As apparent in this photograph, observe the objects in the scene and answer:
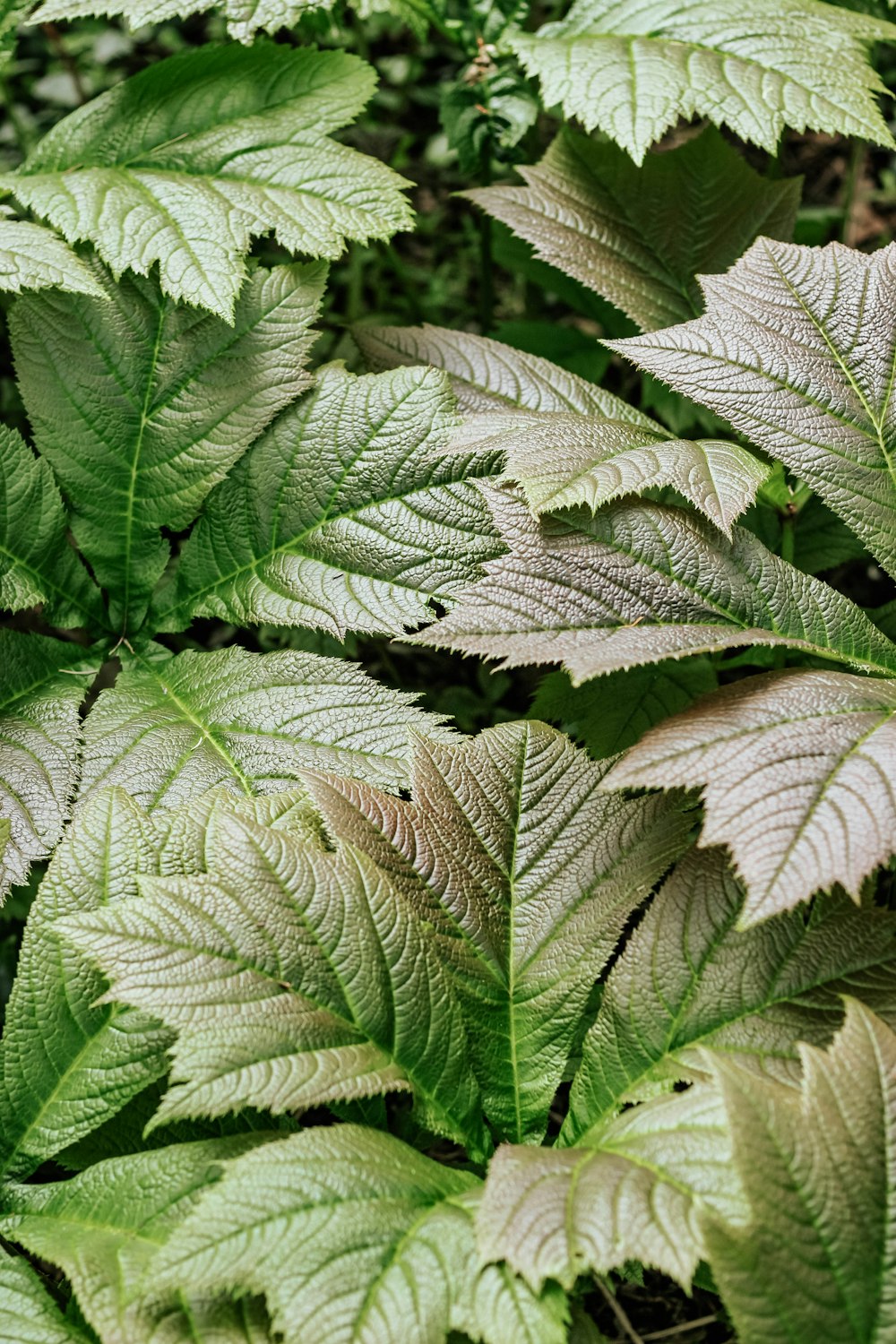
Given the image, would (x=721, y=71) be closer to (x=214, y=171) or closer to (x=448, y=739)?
(x=214, y=171)

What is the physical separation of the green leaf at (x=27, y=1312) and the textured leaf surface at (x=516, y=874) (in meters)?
0.41

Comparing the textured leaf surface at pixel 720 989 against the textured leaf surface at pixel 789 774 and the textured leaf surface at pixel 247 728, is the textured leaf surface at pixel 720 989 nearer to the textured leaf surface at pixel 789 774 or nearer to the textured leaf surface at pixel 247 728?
the textured leaf surface at pixel 789 774

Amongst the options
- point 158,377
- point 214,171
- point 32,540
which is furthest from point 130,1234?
point 214,171

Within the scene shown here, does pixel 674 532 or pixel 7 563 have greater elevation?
pixel 674 532

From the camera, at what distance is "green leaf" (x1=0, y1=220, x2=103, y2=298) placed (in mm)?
1291

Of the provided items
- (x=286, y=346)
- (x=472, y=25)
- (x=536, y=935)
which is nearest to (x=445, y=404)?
(x=286, y=346)

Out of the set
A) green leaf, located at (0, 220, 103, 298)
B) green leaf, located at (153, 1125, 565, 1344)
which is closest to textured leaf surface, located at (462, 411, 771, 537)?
green leaf, located at (0, 220, 103, 298)

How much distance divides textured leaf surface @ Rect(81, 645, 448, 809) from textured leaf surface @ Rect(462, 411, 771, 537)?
11.7 inches

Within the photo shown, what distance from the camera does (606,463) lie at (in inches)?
46.3

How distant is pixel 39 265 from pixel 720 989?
3.67 ft

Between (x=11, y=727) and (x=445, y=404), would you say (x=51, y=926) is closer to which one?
(x=11, y=727)

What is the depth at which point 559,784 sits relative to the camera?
3.71 feet

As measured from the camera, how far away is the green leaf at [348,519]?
50.9 inches

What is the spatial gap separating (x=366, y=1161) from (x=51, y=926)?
1.20ft
